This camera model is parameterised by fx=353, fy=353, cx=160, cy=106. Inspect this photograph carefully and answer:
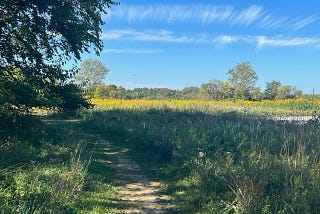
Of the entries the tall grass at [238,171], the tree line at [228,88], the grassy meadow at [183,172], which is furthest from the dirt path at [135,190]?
the tree line at [228,88]

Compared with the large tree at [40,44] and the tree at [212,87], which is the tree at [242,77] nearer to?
the tree at [212,87]

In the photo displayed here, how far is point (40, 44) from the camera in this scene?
42.4ft

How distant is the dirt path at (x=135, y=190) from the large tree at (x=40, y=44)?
3.37 metres

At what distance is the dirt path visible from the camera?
755 centimetres

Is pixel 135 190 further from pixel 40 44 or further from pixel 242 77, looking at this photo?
pixel 242 77

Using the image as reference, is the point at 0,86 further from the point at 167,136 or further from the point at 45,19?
→ the point at 167,136

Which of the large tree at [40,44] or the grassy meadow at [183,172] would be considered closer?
the grassy meadow at [183,172]

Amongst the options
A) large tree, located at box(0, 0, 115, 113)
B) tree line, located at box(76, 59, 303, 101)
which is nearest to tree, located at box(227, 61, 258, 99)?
tree line, located at box(76, 59, 303, 101)

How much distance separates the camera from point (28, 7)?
1313 centimetres

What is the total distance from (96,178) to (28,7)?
295 inches

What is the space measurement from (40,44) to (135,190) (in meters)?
7.03

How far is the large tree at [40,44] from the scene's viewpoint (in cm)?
1147

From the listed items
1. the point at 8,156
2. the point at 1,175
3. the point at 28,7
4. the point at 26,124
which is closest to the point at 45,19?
the point at 28,7

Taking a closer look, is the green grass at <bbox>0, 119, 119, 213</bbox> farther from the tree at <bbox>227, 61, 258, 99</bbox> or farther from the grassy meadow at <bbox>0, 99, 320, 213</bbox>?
the tree at <bbox>227, 61, 258, 99</bbox>
